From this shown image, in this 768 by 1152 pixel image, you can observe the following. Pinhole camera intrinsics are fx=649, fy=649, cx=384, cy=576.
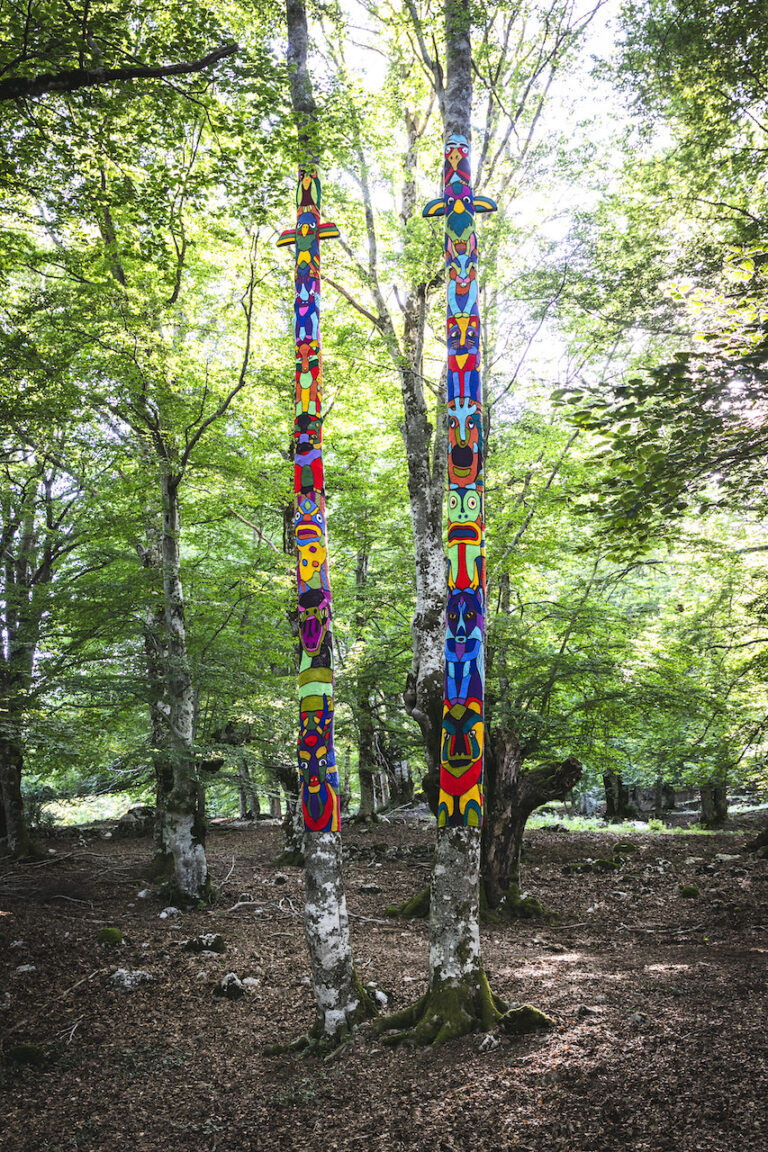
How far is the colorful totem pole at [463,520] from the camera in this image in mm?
4043

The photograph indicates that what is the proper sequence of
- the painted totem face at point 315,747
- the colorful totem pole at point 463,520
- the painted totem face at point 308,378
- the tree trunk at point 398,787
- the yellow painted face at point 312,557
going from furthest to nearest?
the tree trunk at point 398,787
the painted totem face at point 308,378
the yellow painted face at point 312,557
the painted totem face at point 315,747
the colorful totem pole at point 463,520

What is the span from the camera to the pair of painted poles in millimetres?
4070

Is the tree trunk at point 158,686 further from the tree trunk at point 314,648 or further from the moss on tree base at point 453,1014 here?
the moss on tree base at point 453,1014

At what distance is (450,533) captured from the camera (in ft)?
14.0

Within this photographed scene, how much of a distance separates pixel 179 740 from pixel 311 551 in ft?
13.2

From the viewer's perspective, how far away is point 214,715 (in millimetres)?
9398

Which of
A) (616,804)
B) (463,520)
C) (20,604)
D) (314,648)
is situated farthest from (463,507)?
(616,804)

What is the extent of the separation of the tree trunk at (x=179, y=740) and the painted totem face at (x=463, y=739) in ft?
14.6

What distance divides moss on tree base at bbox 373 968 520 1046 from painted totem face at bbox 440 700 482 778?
1259 mm

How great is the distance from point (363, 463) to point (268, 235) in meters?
5.48

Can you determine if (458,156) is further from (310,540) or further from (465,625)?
(465,625)

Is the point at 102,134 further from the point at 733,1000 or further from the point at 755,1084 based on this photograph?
the point at 733,1000

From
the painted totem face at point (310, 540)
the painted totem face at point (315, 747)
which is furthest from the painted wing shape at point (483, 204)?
the painted totem face at point (315, 747)

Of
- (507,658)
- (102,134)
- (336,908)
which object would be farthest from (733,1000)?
(102,134)
